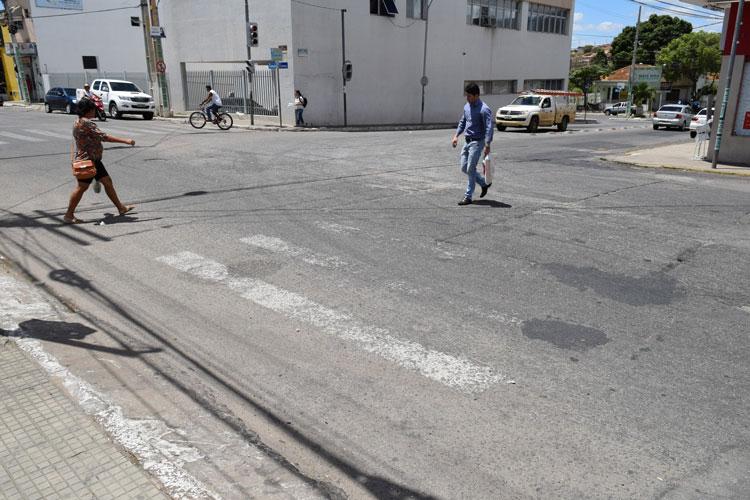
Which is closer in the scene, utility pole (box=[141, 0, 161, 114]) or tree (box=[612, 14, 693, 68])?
utility pole (box=[141, 0, 161, 114])

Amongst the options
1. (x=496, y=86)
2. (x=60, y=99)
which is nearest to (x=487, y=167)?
(x=60, y=99)

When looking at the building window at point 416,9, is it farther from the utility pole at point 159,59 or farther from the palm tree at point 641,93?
the palm tree at point 641,93

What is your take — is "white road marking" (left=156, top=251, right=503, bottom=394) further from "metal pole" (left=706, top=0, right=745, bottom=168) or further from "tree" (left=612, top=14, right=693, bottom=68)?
"tree" (left=612, top=14, right=693, bottom=68)

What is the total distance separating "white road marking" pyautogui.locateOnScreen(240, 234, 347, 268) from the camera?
6766 millimetres

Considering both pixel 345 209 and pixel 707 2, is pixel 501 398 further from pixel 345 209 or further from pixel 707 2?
pixel 707 2

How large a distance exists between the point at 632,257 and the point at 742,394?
3209mm

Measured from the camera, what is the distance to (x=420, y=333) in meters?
4.89

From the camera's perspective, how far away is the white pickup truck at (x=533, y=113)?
29125mm

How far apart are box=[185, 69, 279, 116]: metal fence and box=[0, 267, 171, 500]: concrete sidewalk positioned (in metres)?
27.2

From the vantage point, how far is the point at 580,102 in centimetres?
8131

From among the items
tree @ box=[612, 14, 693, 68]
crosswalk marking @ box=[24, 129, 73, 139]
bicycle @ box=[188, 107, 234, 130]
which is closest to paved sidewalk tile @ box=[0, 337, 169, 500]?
crosswalk marking @ box=[24, 129, 73, 139]

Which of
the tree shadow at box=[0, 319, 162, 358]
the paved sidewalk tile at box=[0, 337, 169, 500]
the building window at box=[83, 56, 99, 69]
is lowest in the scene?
the tree shadow at box=[0, 319, 162, 358]

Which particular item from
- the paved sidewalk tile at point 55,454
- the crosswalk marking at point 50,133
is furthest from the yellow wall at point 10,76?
the paved sidewalk tile at point 55,454

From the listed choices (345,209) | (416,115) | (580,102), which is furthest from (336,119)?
(580,102)
